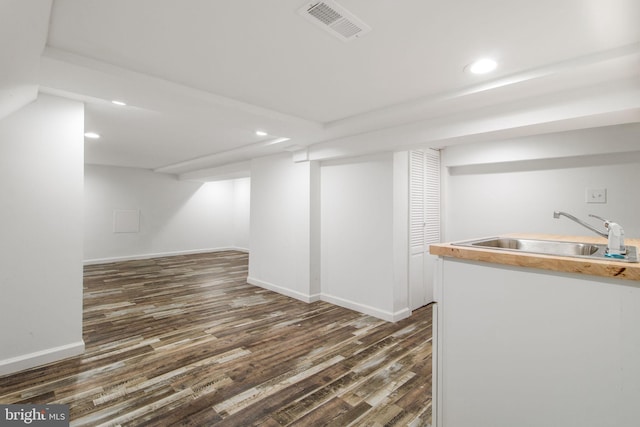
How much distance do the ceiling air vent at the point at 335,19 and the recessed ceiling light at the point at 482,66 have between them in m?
0.84

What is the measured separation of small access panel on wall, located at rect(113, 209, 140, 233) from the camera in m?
7.53

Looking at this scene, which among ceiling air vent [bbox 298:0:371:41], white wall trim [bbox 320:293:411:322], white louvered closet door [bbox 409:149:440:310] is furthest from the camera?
white louvered closet door [bbox 409:149:440:310]

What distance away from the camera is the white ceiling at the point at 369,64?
1527 millimetres

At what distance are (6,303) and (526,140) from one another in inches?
207

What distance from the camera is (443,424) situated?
1.74 metres

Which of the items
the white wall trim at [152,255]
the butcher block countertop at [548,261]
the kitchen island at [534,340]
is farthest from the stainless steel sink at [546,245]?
the white wall trim at [152,255]

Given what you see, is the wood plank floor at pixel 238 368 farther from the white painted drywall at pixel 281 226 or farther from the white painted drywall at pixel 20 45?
the white painted drywall at pixel 20 45

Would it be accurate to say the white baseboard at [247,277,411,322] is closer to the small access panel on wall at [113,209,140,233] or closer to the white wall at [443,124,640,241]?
the white wall at [443,124,640,241]

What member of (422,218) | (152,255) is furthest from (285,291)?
(152,255)

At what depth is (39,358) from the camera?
8.43 ft

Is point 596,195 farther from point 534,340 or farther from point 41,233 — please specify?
point 41,233

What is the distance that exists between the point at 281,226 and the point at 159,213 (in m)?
4.98

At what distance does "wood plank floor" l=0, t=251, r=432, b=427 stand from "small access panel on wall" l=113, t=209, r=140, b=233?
3.74 metres

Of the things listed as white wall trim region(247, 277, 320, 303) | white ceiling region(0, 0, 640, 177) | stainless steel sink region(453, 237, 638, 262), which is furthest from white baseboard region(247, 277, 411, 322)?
white ceiling region(0, 0, 640, 177)
